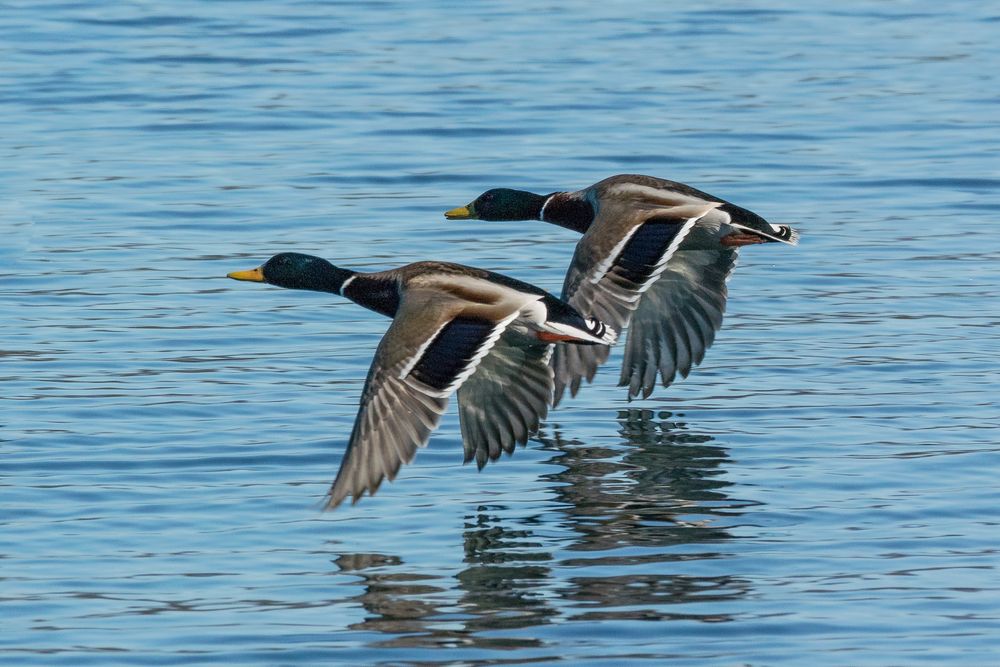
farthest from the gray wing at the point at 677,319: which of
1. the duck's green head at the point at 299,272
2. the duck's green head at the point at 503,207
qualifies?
the duck's green head at the point at 299,272

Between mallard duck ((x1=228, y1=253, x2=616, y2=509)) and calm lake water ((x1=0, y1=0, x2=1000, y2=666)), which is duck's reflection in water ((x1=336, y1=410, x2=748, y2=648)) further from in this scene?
mallard duck ((x1=228, y1=253, x2=616, y2=509))

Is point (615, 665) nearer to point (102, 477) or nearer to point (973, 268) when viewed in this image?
point (102, 477)

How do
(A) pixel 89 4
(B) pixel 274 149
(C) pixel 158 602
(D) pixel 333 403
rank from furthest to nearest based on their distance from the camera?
(A) pixel 89 4 → (B) pixel 274 149 → (D) pixel 333 403 → (C) pixel 158 602

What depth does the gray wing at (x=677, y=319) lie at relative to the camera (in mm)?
9812

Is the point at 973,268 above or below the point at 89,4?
below

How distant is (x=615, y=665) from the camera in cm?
619

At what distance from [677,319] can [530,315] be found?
76.4 inches

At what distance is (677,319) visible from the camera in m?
10.0

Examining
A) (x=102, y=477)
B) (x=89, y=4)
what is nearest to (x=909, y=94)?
(x=89, y=4)

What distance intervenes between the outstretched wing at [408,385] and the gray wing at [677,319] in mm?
1878

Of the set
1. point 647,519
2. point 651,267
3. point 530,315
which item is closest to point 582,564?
point 647,519

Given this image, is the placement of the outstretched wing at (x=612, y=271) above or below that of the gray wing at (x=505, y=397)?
above

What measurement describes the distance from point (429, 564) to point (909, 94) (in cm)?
1179

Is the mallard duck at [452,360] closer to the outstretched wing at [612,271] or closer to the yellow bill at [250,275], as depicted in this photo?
the yellow bill at [250,275]
